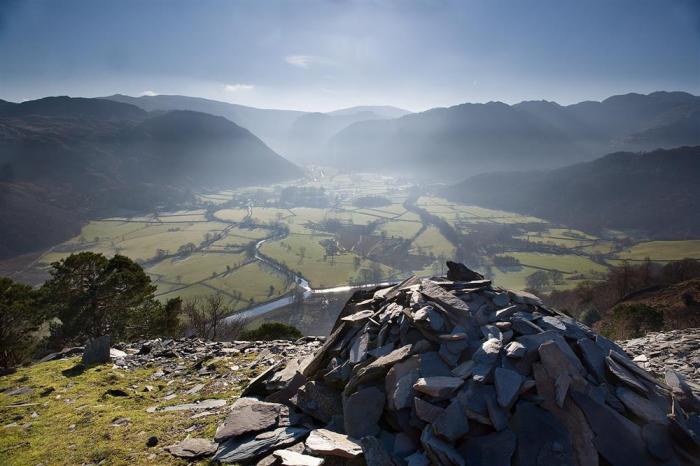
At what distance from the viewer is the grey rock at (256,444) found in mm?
8547

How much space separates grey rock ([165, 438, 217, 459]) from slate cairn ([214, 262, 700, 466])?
35 centimetres

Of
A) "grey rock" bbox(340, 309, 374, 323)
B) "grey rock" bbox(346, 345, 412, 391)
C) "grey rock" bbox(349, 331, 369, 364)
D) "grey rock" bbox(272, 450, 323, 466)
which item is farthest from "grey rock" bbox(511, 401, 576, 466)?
"grey rock" bbox(340, 309, 374, 323)

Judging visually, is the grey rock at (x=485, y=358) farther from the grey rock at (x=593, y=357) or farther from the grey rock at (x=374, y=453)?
the grey rock at (x=374, y=453)

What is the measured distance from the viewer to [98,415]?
11648 millimetres

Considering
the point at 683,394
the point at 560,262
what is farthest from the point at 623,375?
the point at 560,262

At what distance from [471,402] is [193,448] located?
7.19 m

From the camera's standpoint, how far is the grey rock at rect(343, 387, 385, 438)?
8516 millimetres

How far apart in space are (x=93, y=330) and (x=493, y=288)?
31568 mm

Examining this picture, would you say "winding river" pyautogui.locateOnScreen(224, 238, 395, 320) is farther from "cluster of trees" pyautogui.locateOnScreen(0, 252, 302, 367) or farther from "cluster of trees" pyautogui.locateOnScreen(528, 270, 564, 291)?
"cluster of trees" pyautogui.locateOnScreen(528, 270, 564, 291)

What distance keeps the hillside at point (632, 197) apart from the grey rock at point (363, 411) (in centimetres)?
17215

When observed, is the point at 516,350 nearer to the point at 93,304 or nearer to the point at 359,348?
the point at 359,348

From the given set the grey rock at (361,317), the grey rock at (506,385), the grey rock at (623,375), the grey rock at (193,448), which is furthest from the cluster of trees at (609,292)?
the grey rock at (193,448)

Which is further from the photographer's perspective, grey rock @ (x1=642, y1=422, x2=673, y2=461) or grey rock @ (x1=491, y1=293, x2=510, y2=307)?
A: grey rock @ (x1=491, y1=293, x2=510, y2=307)

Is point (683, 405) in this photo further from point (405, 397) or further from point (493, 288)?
point (405, 397)
